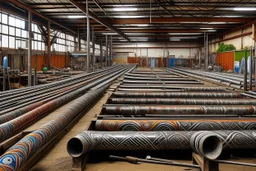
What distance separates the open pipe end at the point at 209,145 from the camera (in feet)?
5.31

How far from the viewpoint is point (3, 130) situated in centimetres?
247

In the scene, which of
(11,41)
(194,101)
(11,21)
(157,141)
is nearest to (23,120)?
(157,141)

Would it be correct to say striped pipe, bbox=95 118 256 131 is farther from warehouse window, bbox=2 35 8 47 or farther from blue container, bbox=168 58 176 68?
blue container, bbox=168 58 176 68

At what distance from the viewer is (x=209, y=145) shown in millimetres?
1722

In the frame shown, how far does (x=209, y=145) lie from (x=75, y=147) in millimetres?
977

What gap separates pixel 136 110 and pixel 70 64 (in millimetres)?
18923

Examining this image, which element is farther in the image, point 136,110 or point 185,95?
point 185,95

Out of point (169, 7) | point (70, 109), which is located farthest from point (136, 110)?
point (169, 7)

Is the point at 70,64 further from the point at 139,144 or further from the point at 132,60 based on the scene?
the point at 139,144

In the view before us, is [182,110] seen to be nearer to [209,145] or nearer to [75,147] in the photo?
[209,145]

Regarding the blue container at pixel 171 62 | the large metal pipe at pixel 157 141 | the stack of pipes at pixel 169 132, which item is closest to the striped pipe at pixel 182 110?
the stack of pipes at pixel 169 132

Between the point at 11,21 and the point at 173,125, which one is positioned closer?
the point at 173,125

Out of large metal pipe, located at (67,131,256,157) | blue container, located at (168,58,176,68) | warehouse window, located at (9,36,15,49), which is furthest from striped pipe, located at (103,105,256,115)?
blue container, located at (168,58,176,68)

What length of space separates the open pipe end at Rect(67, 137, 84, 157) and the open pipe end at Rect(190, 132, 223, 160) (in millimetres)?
827
